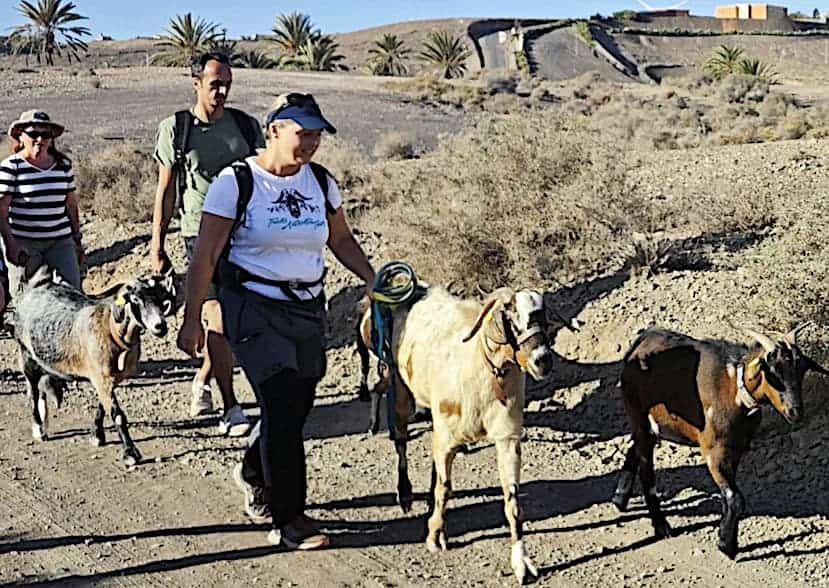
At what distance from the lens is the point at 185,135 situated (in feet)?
26.3

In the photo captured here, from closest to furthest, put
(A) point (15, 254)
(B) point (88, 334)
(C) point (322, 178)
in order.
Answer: (C) point (322, 178) → (B) point (88, 334) → (A) point (15, 254)

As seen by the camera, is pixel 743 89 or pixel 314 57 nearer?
pixel 743 89

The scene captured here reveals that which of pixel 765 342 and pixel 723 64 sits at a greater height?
pixel 723 64

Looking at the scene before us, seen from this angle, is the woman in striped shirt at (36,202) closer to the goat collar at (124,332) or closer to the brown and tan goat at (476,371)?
the goat collar at (124,332)

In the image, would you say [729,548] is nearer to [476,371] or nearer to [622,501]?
[622,501]

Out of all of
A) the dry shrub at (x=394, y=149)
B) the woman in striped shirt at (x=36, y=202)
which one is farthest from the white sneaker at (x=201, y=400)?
the dry shrub at (x=394, y=149)

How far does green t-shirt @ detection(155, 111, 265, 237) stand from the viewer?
8031mm

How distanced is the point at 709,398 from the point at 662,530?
2.75 feet

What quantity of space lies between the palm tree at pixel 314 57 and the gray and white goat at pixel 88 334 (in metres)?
47.7

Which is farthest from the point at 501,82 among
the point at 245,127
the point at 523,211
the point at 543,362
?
the point at 543,362

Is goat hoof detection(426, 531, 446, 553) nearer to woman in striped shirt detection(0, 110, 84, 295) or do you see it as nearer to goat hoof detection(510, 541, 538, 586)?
goat hoof detection(510, 541, 538, 586)

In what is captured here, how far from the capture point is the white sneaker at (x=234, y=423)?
8484 millimetres

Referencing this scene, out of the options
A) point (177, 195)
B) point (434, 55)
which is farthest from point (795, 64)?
point (177, 195)

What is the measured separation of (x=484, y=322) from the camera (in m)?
5.99
